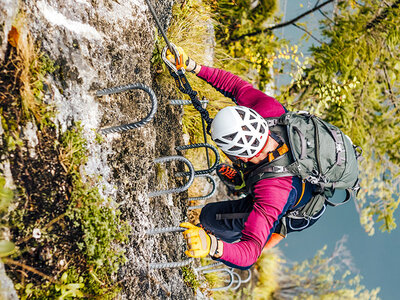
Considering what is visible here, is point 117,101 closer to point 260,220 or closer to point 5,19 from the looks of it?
point 5,19

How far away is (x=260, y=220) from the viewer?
2488 millimetres

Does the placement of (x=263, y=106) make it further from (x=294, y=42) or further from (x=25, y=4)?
(x=294, y=42)

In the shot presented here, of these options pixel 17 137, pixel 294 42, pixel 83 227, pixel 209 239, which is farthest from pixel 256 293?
pixel 17 137

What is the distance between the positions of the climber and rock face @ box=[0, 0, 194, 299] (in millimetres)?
442

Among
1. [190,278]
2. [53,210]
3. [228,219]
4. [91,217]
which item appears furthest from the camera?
[228,219]

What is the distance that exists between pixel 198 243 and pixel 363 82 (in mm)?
6000

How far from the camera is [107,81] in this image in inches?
97.0

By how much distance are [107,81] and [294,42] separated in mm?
5543

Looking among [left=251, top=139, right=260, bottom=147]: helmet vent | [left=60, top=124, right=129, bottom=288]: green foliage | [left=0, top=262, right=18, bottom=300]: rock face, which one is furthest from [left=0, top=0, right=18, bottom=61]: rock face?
[left=251, top=139, right=260, bottom=147]: helmet vent

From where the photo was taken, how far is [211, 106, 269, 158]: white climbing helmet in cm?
269

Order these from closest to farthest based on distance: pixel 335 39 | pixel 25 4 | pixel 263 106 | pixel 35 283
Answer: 1. pixel 35 283
2. pixel 25 4
3. pixel 263 106
4. pixel 335 39

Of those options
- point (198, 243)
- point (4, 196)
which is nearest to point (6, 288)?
point (4, 196)

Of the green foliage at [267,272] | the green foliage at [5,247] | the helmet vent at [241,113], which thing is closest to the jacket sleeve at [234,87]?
the helmet vent at [241,113]

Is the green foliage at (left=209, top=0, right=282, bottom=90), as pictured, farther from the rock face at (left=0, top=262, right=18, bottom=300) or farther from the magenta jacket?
the rock face at (left=0, top=262, right=18, bottom=300)
